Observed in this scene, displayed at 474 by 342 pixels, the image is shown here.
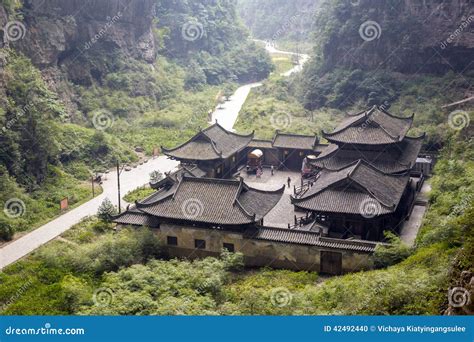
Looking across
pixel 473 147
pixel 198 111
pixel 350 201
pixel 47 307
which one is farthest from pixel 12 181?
pixel 198 111

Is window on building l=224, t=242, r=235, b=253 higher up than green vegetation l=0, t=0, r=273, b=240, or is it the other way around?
green vegetation l=0, t=0, r=273, b=240

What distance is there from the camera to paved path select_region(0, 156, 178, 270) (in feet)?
106

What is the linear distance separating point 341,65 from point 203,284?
57476mm

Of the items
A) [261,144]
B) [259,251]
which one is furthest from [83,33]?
[259,251]
